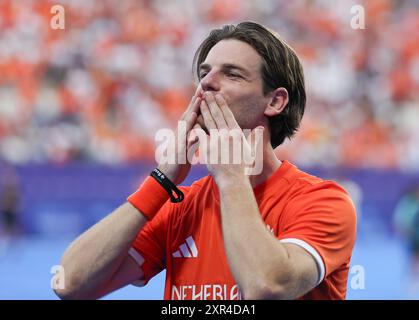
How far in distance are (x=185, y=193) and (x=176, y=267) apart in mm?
391

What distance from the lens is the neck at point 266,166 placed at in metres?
3.22

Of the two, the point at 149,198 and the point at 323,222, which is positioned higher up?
the point at 149,198

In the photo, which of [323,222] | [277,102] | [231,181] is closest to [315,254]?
[323,222]

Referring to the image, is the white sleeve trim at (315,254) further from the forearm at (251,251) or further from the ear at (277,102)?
the ear at (277,102)

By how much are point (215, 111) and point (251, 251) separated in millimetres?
678

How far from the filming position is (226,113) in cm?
304

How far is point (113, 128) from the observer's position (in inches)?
564

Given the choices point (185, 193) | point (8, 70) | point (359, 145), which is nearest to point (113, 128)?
point (8, 70)

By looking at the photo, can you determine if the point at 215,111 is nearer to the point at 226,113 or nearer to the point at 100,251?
the point at 226,113

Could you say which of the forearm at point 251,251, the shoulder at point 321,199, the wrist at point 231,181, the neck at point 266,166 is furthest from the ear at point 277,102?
the forearm at point 251,251

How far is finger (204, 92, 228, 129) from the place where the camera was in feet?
9.91

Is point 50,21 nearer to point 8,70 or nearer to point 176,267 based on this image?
point 8,70

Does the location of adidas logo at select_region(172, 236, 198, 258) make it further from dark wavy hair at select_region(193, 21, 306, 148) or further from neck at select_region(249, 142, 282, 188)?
dark wavy hair at select_region(193, 21, 306, 148)
